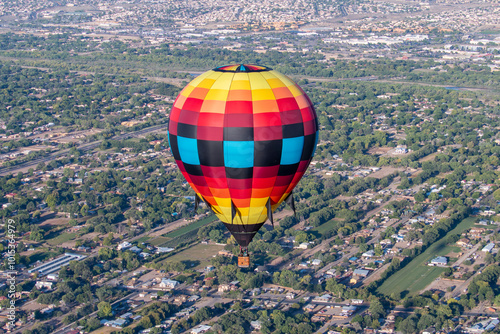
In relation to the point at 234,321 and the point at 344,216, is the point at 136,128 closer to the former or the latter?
the point at 344,216

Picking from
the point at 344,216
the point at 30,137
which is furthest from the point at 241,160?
the point at 30,137

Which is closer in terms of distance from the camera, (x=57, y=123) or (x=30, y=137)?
(x=30, y=137)

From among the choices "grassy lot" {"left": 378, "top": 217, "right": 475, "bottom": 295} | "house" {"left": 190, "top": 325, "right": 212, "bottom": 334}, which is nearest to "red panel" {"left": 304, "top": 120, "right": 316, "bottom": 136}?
"house" {"left": 190, "top": 325, "right": 212, "bottom": 334}

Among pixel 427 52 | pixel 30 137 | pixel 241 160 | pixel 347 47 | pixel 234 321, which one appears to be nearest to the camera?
pixel 241 160

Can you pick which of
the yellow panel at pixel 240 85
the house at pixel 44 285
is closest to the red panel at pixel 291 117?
the yellow panel at pixel 240 85

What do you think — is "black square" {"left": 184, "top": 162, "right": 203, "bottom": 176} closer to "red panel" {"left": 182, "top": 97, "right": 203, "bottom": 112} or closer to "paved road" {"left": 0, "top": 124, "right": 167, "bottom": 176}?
"red panel" {"left": 182, "top": 97, "right": 203, "bottom": 112}

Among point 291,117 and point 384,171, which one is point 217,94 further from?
point 384,171
